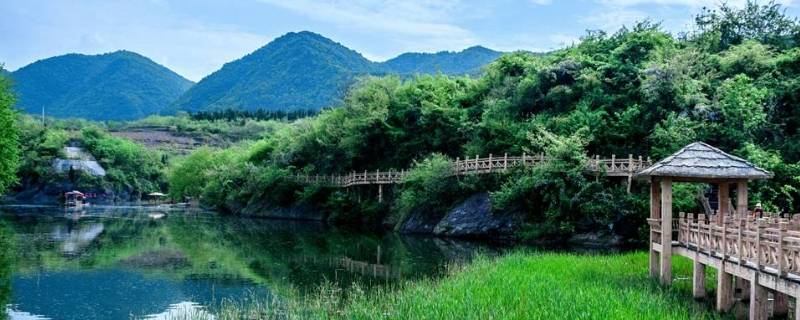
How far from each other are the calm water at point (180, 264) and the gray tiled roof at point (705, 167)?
9.01 metres

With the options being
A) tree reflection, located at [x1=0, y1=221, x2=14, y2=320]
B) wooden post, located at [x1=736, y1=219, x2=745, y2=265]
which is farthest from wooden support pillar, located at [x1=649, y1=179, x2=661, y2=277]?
tree reflection, located at [x1=0, y1=221, x2=14, y2=320]

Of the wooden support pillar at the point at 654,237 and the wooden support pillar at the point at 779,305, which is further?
the wooden support pillar at the point at 654,237

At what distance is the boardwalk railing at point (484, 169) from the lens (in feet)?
114

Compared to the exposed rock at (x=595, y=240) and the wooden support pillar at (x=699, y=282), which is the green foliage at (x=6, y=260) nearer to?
the wooden support pillar at (x=699, y=282)

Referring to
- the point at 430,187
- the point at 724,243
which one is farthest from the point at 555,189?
the point at 724,243

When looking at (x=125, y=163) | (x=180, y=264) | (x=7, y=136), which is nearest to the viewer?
(x=180, y=264)

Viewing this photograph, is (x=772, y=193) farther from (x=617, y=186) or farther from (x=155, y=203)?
(x=155, y=203)

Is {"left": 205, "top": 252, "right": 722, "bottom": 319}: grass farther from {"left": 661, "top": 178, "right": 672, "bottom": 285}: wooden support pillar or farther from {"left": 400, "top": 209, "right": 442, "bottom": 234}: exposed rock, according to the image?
{"left": 400, "top": 209, "right": 442, "bottom": 234}: exposed rock

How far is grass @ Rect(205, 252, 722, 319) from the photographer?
1299 cm

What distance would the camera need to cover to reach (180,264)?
27.8 metres

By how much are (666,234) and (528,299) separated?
18.8 ft

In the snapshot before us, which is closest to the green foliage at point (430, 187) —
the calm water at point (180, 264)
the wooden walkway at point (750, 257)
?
the calm water at point (180, 264)

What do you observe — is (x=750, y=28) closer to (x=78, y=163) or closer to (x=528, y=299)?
(x=528, y=299)

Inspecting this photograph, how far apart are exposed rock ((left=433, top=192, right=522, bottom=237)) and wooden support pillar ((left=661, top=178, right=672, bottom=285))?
19.6 meters
